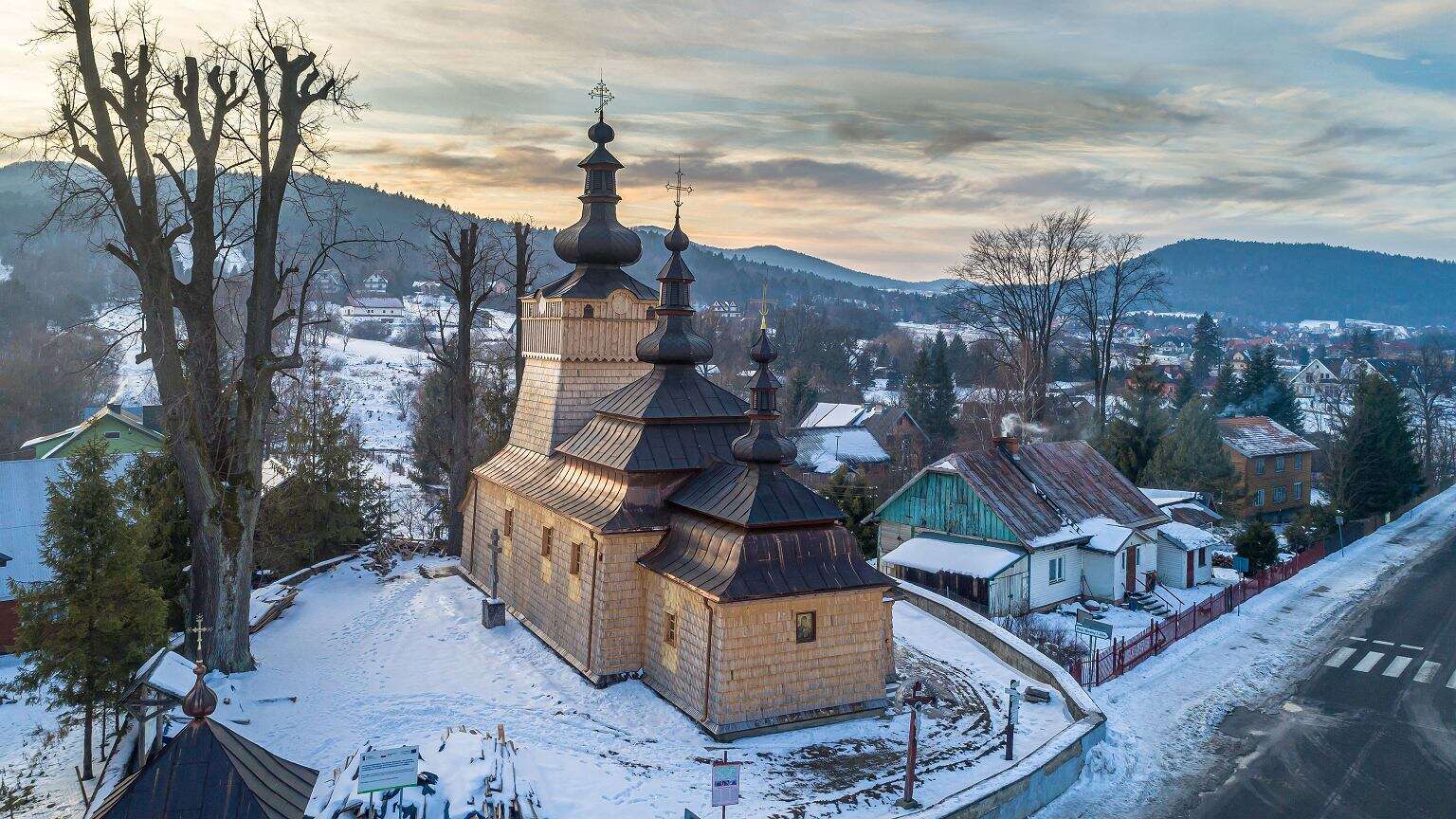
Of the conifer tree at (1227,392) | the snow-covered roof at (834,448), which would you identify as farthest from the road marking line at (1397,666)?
the conifer tree at (1227,392)

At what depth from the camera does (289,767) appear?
26.3ft

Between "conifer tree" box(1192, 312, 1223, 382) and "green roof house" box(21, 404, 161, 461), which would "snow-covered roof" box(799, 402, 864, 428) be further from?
"conifer tree" box(1192, 312, 1223, 382)

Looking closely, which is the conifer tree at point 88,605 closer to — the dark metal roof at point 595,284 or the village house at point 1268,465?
the dark metal roof at point 595,284

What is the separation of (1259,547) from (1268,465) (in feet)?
50.3

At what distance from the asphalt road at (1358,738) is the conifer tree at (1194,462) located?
11763 mm

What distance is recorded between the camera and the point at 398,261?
32.5 meters

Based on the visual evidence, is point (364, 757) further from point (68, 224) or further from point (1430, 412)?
point (1430, 412)

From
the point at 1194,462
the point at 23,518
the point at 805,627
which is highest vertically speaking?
the point at 1194,462

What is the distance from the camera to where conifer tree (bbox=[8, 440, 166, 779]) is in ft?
41.4

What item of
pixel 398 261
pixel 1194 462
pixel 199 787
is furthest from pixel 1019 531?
pixel 398 261

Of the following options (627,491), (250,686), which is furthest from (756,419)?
(250,686)

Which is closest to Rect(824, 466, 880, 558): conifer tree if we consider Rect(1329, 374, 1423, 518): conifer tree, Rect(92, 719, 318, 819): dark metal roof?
Rect(92, 719, 318, 819): dark metal roof

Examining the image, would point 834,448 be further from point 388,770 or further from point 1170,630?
point 388,770

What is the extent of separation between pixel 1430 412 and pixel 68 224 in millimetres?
59800
